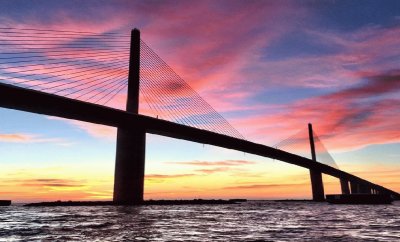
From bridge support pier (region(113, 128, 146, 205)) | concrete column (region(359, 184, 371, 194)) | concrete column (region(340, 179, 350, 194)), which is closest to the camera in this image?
bridge support pier (region(113, 128, 146, 205))

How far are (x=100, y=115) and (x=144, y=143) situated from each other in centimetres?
632

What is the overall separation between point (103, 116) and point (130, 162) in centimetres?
547

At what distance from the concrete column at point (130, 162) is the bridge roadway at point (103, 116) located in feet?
3.86

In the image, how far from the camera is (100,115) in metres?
31.4

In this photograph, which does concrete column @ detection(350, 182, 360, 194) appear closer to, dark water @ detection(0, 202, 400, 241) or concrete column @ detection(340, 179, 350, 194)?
concrete column @ detection(340, 179, 350, 194)

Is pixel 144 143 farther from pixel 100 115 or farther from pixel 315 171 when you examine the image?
pixel 315 171

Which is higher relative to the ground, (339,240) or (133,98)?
(133,98)

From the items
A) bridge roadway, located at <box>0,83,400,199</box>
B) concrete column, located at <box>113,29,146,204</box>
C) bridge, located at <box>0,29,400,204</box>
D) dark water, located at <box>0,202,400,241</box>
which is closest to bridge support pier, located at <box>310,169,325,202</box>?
bridge roadway, located at <box>0,83,400,199</box>

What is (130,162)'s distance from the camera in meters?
34.5

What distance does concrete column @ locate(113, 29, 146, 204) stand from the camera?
112 ft

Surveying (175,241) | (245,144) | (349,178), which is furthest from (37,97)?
(349,178)

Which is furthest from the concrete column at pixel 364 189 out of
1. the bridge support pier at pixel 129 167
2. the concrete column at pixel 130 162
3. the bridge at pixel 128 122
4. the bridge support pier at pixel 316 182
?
the bridge support pier at pixel 129 167

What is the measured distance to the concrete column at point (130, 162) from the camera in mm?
34094

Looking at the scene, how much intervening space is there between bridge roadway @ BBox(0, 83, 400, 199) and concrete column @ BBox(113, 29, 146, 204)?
118 cm
